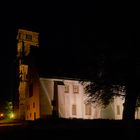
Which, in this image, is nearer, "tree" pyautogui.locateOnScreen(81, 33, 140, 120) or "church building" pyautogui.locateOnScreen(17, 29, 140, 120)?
"tree" pyautogui.locateOnScreen(81, 33, 140, 120)

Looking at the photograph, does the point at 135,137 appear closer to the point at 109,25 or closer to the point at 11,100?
the point at 109,25

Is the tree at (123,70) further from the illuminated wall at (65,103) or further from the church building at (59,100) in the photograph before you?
the illuminated wall at (65,103)

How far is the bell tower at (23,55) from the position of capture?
6762 cm

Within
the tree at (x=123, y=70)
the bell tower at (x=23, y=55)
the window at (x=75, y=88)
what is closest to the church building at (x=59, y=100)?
the window at (x=75, y=88)

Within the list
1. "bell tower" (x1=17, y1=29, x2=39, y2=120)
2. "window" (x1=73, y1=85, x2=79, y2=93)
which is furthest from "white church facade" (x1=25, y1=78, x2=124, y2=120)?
"bell tower" (x1=17, y1=29, x2=39, y2=120)

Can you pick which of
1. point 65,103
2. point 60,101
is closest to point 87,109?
point 65,103

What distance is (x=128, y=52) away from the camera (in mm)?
24922

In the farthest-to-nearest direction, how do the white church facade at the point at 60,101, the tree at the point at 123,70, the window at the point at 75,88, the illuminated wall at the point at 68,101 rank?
the window at the point at 75,88 → the illuminated wall at the point at 68,101 → the white church facade at the point at 60,101 → the tree at the point at 123,70

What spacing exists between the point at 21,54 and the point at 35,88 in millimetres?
18466

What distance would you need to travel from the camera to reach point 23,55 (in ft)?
228

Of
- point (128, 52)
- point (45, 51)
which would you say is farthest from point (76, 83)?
point (128, 52)

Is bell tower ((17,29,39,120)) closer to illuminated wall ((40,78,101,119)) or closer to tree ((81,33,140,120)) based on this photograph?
illuminated wall ((40,78,101,119))

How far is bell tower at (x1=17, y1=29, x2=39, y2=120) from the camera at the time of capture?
67.6m

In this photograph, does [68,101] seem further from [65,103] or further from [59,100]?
[59,100]
